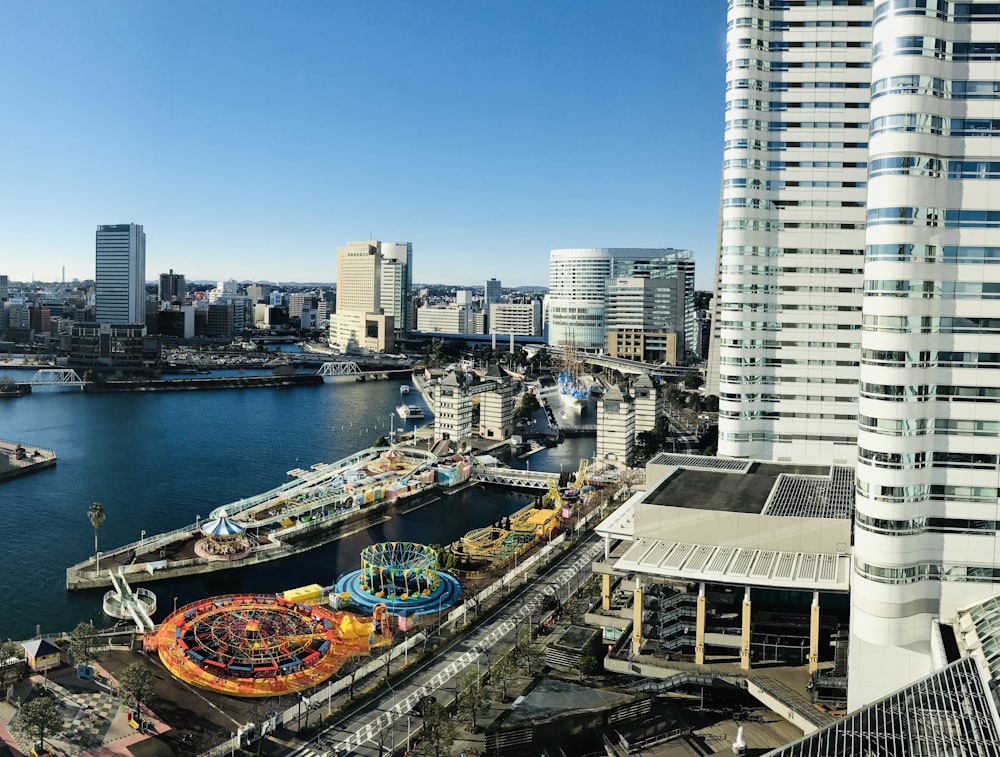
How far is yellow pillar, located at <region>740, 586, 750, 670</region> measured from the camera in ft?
46.2

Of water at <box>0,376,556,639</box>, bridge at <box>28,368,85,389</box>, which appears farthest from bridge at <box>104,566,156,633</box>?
bridge at <box>28,368,85,389</box>

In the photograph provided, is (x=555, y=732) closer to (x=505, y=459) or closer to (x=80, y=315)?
(x=505, y=459)

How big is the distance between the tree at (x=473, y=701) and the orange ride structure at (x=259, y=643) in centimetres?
302

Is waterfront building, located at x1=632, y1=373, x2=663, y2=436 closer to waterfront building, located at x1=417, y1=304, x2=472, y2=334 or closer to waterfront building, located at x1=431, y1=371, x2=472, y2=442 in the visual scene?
waterfront building, located at x1=431, y1=371, x2=472, y2=442

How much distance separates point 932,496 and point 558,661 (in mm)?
6568

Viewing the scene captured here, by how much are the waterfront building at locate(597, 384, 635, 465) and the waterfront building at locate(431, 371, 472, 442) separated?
572 cm

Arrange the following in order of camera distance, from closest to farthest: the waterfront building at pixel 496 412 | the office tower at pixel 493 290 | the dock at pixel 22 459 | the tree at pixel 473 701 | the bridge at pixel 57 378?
the tree at pixel 473 701, the dock at pixel 22 459, the waterfront building at pixel 496 412, the bridge at pixel 57 378, the office tower at pixel 493 290

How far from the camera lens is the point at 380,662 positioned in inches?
620

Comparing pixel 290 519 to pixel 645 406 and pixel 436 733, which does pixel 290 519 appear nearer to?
pixel 436 733

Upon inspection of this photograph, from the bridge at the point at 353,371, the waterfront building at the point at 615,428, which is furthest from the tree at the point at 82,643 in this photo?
the bridge at the point at 353,371

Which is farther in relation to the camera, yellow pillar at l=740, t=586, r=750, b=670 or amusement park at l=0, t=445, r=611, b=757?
amusement park at l=0, t=445, r=611, b=757

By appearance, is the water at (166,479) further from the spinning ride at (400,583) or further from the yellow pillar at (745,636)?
the yellow pillar at (745,636)

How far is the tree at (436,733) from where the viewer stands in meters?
12.0

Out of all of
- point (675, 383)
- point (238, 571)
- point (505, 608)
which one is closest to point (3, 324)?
point (675, 383)
